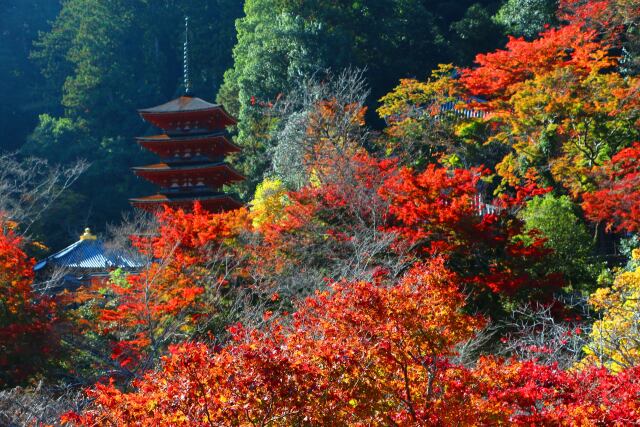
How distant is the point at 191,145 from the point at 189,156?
36 centimetres

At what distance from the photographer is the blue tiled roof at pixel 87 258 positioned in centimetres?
2250

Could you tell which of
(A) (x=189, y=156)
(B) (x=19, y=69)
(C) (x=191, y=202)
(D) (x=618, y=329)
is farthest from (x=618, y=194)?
(B) (x=19, y=69)

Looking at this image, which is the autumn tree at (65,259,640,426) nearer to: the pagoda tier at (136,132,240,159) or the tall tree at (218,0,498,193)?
the pagoda tier at (136,132,240,159)

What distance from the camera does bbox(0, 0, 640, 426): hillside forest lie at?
6.57m

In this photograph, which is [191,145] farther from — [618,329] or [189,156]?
[618,329]

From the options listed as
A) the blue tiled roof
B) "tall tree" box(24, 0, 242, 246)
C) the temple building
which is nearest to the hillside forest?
"tall tree" box(24, 0, 242, 246)

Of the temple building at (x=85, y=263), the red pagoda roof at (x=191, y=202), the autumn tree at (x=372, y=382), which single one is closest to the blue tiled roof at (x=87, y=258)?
the temple building at (x=85, y=263)

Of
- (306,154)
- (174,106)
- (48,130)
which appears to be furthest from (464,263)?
(48,130)

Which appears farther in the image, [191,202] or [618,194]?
[191,202]

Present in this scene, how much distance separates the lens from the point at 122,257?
21.6m

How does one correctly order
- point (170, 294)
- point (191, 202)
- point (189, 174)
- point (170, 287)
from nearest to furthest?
1. point (170, 294)
2. point (170, 287)
3. point (191, 202)
4. point (189, 174)

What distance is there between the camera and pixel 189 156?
2108 cm

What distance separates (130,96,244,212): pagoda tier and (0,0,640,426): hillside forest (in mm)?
771

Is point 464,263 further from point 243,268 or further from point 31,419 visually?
point 31,419
